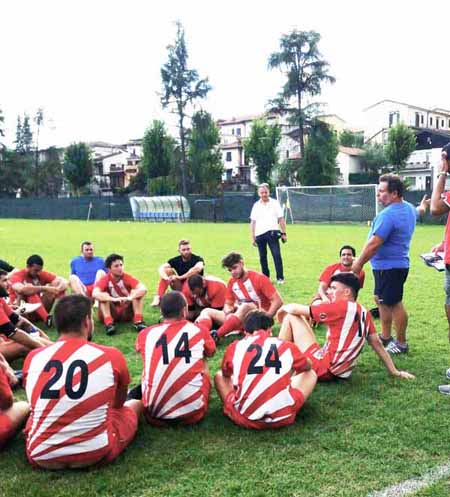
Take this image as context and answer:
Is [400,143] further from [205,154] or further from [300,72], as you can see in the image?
[205,154]

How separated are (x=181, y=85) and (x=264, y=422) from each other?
5059cm

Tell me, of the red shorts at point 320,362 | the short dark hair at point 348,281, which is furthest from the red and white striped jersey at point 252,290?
the short dark hair at point 348,281

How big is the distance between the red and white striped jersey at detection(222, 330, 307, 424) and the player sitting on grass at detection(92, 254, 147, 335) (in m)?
3.53

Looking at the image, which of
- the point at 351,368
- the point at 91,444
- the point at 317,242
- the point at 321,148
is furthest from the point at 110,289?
the point at 321,148

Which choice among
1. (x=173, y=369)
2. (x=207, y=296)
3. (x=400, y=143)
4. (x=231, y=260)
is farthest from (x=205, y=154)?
(x=173, y=369)

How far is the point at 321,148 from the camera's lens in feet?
148

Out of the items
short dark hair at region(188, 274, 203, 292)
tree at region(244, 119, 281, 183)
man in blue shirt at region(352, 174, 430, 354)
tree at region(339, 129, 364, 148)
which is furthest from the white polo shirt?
tree at region(339, 129, 364, 148)

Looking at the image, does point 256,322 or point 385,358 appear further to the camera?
point 385,358

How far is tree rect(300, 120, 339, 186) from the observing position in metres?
45.1

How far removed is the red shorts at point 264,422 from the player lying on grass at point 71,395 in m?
1.01

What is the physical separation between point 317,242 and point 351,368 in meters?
15.0

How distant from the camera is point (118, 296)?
7785mm

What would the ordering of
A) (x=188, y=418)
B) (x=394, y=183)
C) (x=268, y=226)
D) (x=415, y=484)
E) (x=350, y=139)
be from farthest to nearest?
(x=350, y=139)
(x=268, y=226)
(x=394, y=183)
(x=188, y=418)
(x=415, y=484)

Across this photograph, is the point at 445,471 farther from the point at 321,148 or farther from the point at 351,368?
the point at 321,148
